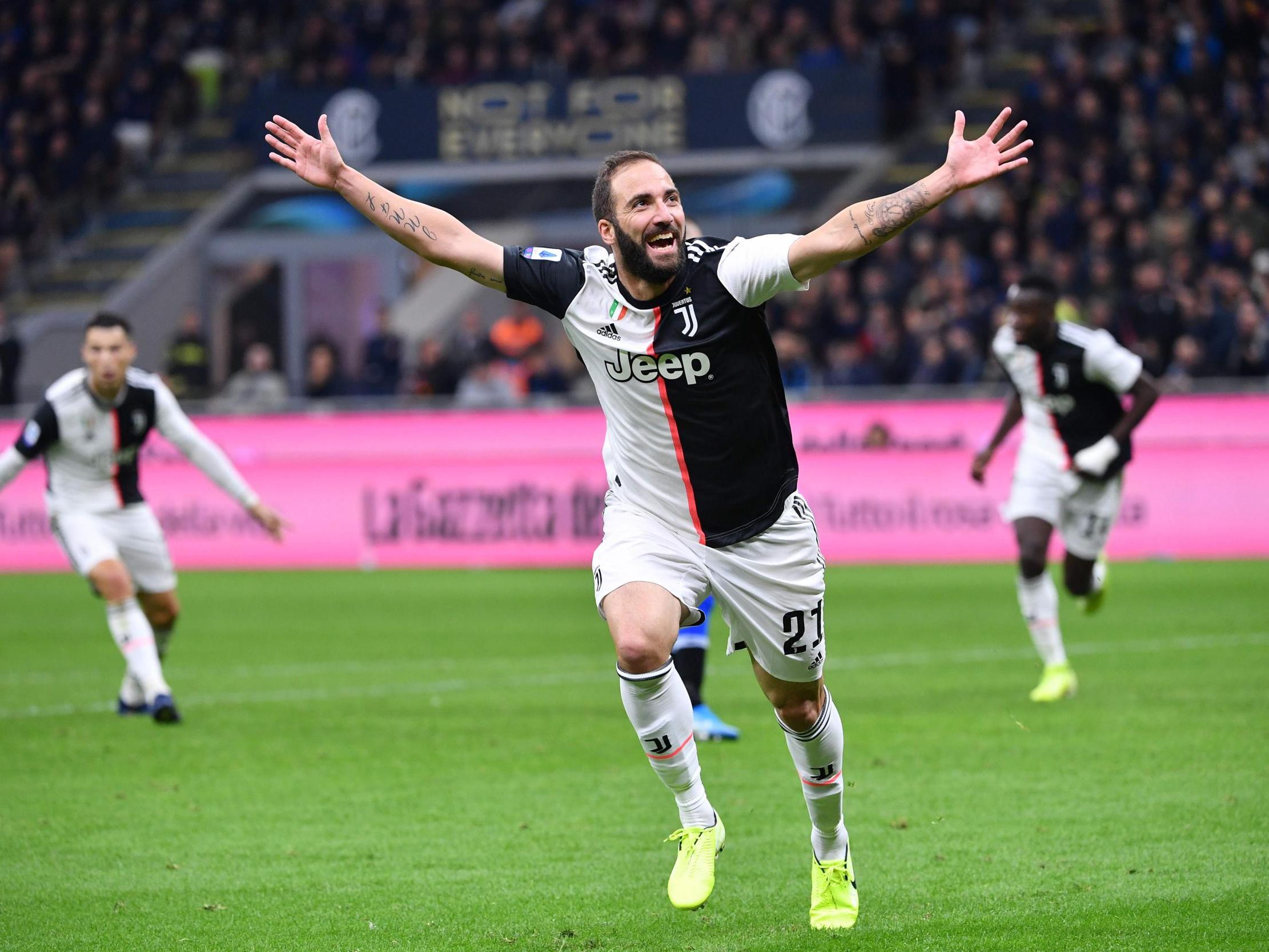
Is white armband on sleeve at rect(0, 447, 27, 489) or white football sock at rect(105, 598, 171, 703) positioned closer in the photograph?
white football sock at rect(105, 598, 171, 703)

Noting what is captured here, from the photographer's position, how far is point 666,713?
5.70 metres

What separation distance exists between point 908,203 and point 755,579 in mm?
1277

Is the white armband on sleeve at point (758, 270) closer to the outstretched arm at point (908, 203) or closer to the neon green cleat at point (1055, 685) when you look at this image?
the outstretched arm at point (908, 203)

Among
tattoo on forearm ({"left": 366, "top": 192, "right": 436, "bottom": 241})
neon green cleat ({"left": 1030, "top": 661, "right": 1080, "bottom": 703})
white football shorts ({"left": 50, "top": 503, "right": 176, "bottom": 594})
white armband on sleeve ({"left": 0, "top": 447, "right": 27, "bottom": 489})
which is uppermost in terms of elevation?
tattoo on forearm ({"left": 366, "top": 192, "right": 436, "bottom": 241})

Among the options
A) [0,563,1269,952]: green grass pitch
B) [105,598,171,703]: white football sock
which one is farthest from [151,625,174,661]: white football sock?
[105,598,171,703]: white football sock

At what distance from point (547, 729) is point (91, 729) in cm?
257

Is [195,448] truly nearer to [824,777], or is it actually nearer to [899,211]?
[824,777]

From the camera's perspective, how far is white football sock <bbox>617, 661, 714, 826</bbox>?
18.5 ft

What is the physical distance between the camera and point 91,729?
33.1 feet


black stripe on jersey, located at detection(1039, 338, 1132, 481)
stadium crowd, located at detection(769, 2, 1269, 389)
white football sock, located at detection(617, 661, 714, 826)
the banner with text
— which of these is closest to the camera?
white football sock, located at detection(617, 661, 714, 826)

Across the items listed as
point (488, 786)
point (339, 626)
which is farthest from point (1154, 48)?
point (488, 786)

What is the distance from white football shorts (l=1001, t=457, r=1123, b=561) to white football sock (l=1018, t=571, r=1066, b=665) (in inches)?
16.4

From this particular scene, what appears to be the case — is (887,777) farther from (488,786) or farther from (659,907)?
(659,907)

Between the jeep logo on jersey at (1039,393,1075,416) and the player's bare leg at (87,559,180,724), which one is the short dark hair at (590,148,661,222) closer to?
the player's bare leg at (87,559,180,724)
